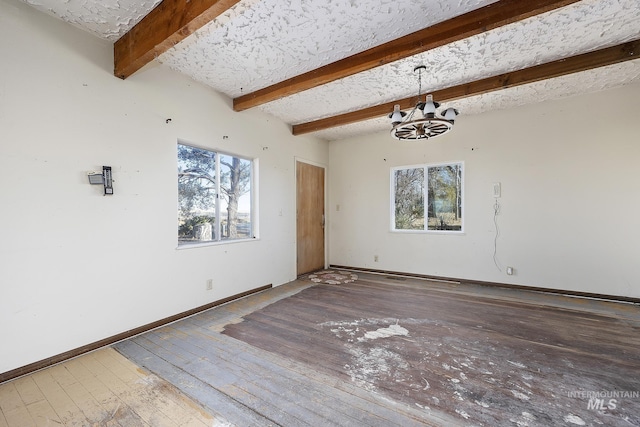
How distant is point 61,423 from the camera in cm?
158

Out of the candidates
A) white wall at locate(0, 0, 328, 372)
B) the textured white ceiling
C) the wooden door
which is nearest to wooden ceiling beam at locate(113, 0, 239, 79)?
the textured white ceiling

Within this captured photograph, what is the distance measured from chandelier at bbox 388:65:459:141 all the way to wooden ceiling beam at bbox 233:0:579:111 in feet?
1.54

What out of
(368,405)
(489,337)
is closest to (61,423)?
(368,405)

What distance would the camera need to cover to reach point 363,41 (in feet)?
8.34

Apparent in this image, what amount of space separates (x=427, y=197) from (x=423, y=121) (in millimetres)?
2664

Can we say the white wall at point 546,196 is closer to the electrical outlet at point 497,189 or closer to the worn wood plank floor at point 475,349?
the electrical outlet at point 497,189

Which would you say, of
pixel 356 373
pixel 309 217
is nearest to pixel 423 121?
pixel 356 373

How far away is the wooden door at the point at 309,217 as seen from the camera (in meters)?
5.21

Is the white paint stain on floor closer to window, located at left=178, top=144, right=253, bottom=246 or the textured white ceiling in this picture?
the textured white ceiling

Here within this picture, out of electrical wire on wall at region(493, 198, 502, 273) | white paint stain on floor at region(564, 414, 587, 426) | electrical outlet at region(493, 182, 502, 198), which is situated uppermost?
electrical outlet at region(493, 182, 502, 198)

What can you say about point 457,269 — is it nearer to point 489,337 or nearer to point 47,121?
point 489,337

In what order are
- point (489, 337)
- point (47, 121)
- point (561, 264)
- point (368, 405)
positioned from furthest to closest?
point (561, 264) < point (489, 337) < point (47, 121) < point (368, 405)

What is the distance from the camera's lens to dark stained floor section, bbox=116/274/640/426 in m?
1.67

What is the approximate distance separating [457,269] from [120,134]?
5119 mm
